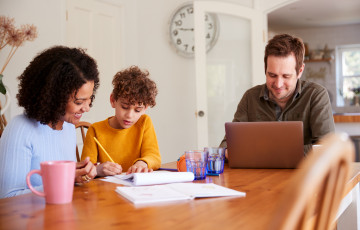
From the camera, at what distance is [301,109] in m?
2.08

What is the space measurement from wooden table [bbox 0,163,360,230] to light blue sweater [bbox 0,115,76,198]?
129 millimetres

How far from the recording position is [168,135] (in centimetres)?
492

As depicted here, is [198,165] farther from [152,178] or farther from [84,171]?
[84,171]

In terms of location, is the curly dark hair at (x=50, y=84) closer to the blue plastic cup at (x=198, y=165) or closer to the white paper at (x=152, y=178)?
the white paper at (x=152, y=178)

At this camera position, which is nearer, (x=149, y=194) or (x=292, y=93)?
(x=149, y=194)

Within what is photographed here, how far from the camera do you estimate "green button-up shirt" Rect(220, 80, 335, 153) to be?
1995 millimetres

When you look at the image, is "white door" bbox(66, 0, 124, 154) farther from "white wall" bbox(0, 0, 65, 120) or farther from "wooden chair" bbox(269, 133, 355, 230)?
"wooden chair" bbox(269, 133, 355, 230)

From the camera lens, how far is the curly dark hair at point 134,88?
181 centimetres

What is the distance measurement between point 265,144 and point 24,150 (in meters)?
0.87

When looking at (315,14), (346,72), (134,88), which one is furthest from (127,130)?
(346,72)

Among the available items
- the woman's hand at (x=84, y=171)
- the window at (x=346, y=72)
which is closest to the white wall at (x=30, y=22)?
the woman's hand at (x=84, y=171)

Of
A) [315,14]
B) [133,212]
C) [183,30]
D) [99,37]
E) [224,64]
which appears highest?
[315,14]

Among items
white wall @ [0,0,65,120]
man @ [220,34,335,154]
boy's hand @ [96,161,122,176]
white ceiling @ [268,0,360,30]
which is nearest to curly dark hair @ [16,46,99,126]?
boy's hand @ [96,161,122,176]

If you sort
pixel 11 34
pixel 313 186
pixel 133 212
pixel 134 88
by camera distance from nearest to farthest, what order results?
pixel 313 186 < pixel 133 212 < pixel 134 88 < pixel 11 34
